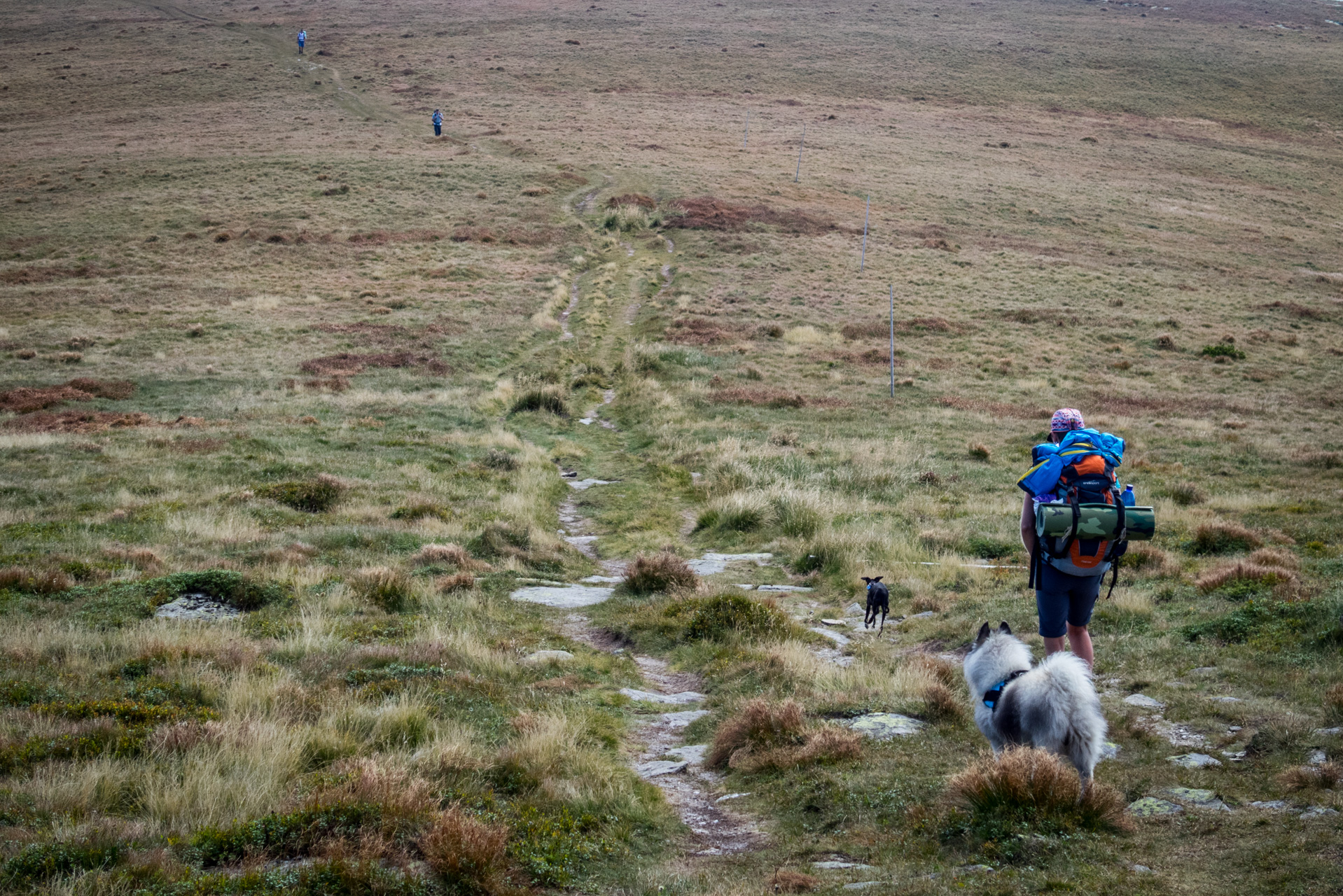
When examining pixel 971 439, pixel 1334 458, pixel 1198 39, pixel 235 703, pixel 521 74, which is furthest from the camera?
pixel 1198 39

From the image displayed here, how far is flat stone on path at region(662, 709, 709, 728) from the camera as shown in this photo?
7.76 metres

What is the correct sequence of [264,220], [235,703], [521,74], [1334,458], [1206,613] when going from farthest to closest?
[521,74] → [264,220] → [1334,458] → [1206,613] → [235,703]

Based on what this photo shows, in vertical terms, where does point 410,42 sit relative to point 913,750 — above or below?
above

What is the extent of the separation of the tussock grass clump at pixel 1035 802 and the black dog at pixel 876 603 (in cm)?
497

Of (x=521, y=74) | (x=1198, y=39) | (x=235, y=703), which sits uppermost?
(x=1198, y=39)

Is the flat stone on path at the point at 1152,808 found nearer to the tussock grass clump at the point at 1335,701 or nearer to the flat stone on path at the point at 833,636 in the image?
the tussock grass clump at the point at 1335,701

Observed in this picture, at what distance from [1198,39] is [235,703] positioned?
135800mm

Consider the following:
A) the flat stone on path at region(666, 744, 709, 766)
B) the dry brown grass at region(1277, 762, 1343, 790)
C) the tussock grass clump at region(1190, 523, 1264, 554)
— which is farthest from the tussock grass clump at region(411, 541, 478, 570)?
the tussock grass clump at region(1190, 523, 1264, 554)

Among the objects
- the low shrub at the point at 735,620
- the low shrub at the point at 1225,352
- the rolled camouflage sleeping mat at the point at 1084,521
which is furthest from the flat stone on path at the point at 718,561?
the low shrub at the point at 1225,352

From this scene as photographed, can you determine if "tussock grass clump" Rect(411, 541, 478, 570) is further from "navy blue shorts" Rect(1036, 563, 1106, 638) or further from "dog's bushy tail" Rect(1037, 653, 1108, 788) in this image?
"dog's bushy tail" Rect(1037, 653, 1108, 788)

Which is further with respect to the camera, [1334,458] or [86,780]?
[1334,458]

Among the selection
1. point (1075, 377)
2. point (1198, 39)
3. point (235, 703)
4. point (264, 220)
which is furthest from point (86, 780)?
point (1198, 39)

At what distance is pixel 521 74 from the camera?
8862cm

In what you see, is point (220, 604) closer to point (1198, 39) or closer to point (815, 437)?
point (815, 437)
